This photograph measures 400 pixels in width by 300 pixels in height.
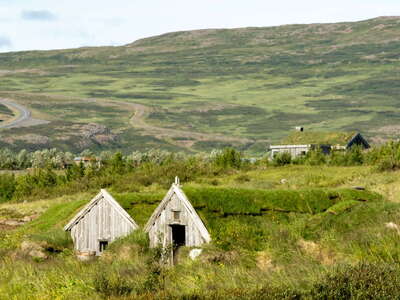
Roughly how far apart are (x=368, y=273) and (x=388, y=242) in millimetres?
3860

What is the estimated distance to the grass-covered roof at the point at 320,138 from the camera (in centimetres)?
8866

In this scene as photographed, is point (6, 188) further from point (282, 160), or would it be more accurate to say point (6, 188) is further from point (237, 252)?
point (237, 252)

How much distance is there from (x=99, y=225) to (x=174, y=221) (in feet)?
14.8

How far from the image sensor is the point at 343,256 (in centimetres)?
1619

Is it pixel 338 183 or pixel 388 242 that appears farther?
pixel 338 183

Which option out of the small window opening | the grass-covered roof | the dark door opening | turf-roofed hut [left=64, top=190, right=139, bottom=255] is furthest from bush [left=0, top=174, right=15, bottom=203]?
the dark door opening

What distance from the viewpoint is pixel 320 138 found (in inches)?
3575

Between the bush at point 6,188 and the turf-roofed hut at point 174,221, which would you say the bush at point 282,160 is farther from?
the turf-roofed hut at point 174,221

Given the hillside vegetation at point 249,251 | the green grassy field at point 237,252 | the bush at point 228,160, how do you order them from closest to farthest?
1. the hillside vegetation at point 249,251
2. the green grassy field at point 237,252
3. the bush at point 228,160

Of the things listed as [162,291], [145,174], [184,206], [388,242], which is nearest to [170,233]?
[184,206]

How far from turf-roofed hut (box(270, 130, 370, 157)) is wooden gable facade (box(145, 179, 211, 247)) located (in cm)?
6308

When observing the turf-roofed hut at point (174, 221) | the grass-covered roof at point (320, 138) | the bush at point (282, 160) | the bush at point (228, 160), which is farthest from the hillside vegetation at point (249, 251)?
the grass-covered roof at point (320, 138)

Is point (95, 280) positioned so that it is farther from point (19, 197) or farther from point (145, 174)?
point (19, 197)

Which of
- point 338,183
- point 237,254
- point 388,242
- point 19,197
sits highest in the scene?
point 388,242
